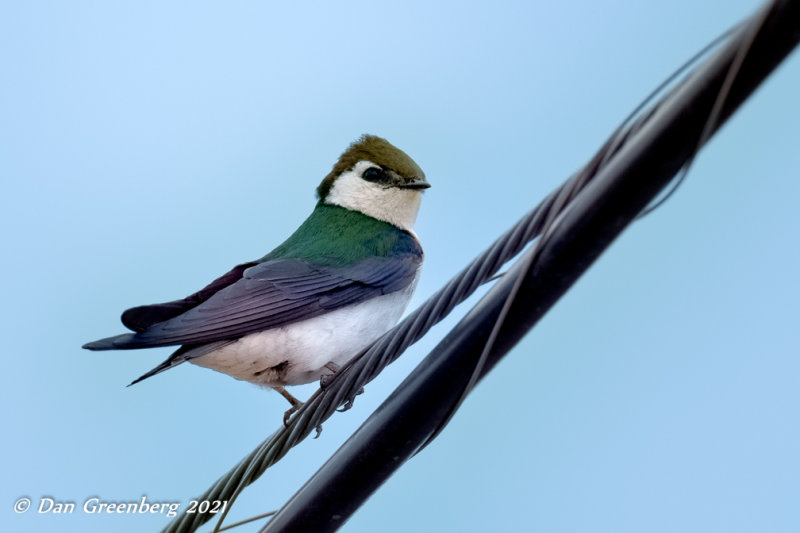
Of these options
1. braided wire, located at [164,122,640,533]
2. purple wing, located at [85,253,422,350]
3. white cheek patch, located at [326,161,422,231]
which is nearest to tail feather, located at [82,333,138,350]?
purple wing, located at [85,253,422,350]

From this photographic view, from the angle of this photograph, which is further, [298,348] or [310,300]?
[310,300]

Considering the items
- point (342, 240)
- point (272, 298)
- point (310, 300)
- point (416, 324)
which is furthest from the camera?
point (342, 240)

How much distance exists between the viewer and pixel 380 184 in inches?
239

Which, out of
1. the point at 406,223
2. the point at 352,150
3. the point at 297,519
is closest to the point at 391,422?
the point at 297,519

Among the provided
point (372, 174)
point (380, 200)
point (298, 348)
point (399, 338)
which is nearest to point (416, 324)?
point (399, 338)

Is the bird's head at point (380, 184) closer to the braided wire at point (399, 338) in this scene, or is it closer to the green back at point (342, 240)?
the green back at point (342, 240)

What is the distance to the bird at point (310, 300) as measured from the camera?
4293mm

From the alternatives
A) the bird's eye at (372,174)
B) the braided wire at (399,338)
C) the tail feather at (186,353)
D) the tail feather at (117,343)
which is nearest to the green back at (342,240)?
the bird's eye at (372,174)

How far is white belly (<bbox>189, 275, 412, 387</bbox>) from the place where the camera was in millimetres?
4613

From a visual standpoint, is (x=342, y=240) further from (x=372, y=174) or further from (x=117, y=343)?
(x=117, y=343)

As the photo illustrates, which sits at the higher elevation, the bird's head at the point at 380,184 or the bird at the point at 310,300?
the bird's head at the point at 380,184

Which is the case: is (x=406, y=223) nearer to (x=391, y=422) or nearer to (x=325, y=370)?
(x=325, y=370)

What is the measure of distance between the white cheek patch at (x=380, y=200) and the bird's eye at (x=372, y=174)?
0.03 m

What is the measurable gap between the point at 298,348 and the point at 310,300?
257 mm
